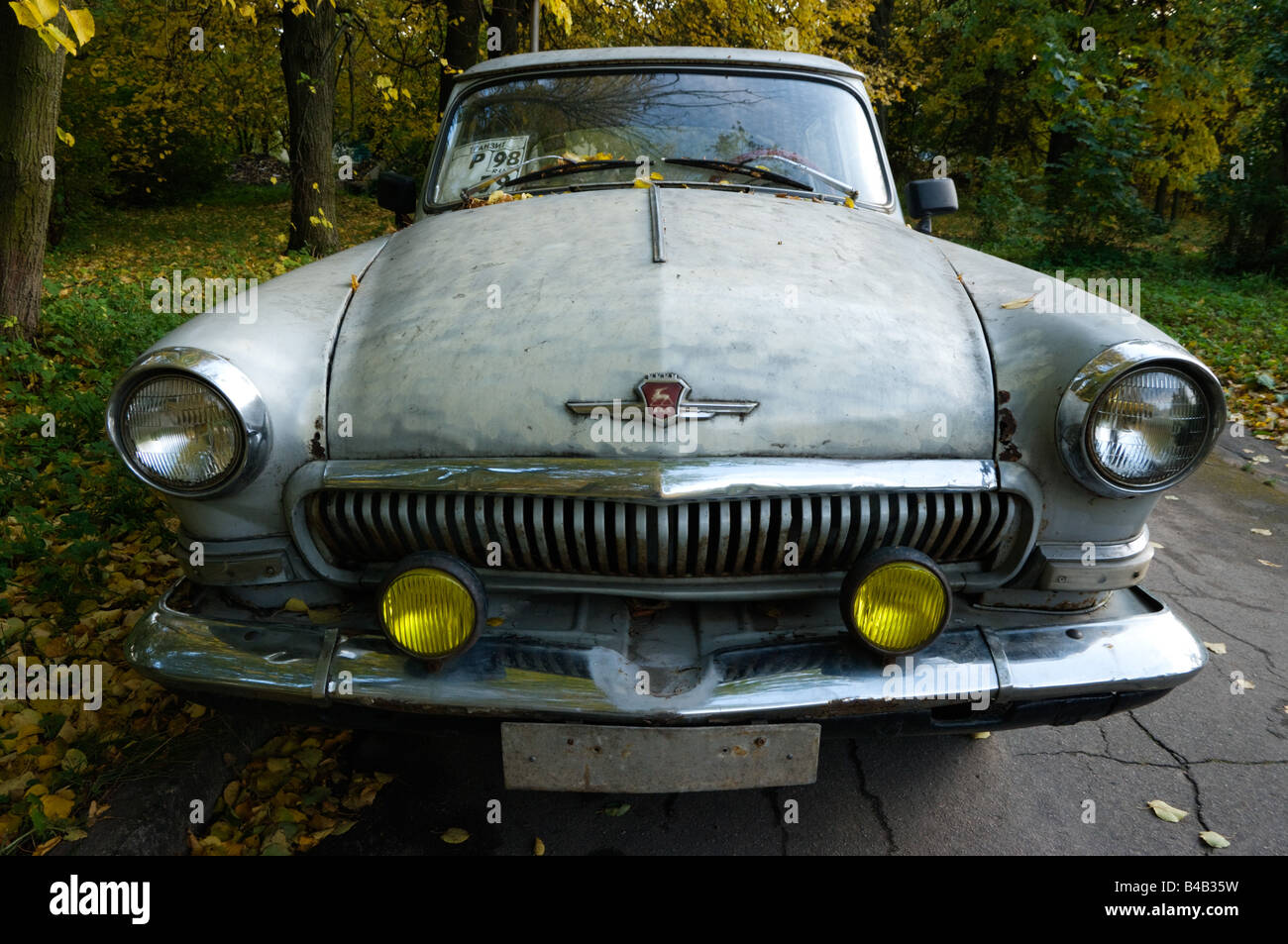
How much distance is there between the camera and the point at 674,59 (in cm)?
329

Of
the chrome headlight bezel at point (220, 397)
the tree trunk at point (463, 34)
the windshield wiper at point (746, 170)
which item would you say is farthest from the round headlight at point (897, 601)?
the tree trunk at point (463, 34)

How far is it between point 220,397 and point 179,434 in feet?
0.45

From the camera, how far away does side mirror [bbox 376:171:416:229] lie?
3.48m

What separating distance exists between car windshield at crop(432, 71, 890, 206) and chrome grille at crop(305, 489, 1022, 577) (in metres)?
1.51

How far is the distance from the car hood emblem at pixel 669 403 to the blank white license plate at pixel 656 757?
0.64 meters

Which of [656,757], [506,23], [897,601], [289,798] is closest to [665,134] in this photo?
[897,601]

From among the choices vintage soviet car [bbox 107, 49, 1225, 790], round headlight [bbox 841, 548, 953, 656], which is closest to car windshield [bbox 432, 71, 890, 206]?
vintage soviet car [bbox 107, 49, 1225, 790]

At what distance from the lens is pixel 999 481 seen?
185cm

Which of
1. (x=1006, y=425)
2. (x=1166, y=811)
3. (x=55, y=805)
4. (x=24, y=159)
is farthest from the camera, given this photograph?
(x=24, y=159)

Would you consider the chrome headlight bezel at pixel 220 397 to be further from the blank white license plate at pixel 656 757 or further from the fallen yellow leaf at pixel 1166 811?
the fallen yellow leaf at pixel 1166 811

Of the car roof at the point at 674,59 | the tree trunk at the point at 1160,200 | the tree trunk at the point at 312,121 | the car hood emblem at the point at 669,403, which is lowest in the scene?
the car hood emblem at the point at 669,403

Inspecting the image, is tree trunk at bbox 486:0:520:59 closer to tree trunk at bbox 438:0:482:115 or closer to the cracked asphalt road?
tree trunk at bbox 438:0:482:115

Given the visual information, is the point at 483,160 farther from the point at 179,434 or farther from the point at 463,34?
the point at 463,34

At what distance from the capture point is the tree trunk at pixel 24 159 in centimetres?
470
